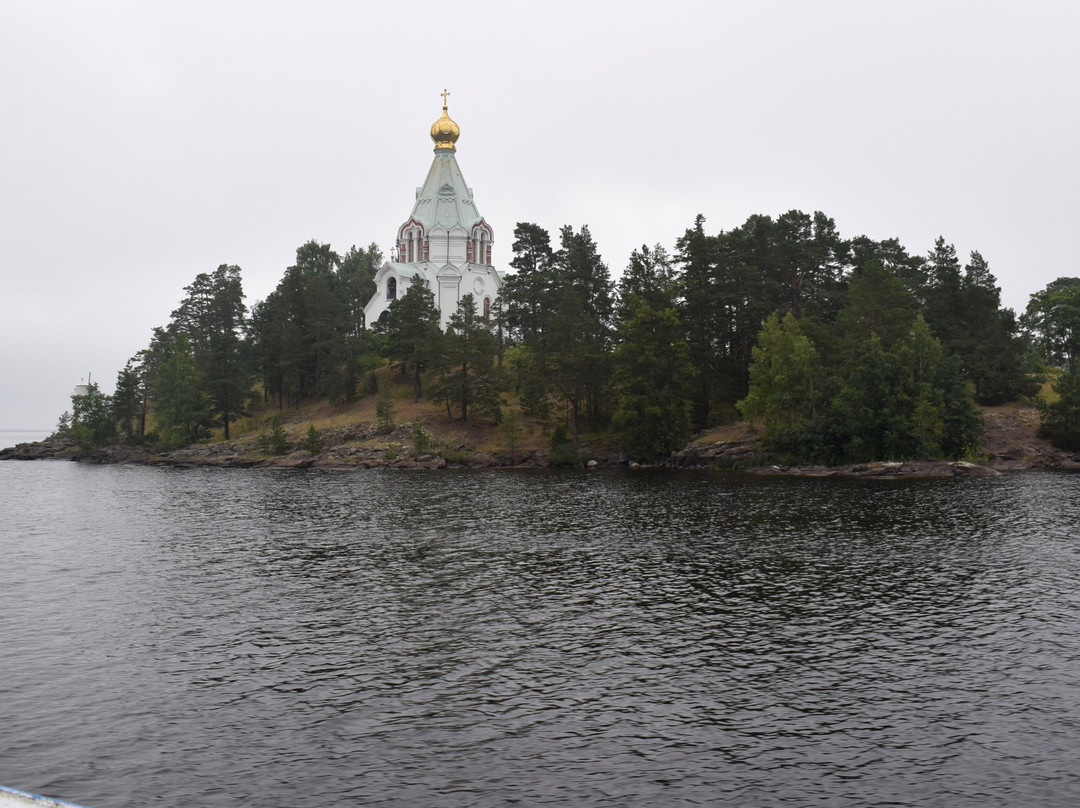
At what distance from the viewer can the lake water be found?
1545cm

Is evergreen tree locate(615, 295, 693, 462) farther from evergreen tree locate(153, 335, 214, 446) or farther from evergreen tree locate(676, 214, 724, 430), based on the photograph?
evergreen tree locate(153, 335, 214, 446)

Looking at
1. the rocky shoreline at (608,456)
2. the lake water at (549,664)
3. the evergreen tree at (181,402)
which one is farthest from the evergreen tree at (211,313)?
the lake water at (549,664)

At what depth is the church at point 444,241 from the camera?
128750 millimetres

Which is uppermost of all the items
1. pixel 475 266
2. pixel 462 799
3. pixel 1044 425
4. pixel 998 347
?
pixel 475 266

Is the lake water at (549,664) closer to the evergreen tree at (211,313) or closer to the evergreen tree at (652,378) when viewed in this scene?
the evergreen tree at (652,378)

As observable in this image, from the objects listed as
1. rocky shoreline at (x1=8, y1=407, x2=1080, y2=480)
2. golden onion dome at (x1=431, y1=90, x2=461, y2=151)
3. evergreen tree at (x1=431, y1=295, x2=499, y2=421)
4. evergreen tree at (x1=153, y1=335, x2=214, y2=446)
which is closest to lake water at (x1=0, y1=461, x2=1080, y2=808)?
rocky shoreline at (x1=8, y1=407, x2=1080, y2=480)

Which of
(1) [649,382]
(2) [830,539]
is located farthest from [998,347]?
(2) [830,539]

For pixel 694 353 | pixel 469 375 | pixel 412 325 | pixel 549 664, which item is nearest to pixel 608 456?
pixel 694 353

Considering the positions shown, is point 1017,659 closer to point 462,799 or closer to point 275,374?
point 462,799

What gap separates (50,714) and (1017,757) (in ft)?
68.2

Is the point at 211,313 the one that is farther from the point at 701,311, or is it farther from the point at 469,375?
the point at 701,311

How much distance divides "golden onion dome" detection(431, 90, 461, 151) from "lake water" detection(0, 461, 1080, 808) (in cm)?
9522

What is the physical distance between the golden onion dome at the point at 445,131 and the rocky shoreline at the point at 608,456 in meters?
50.7

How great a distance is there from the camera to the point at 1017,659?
2195cm
